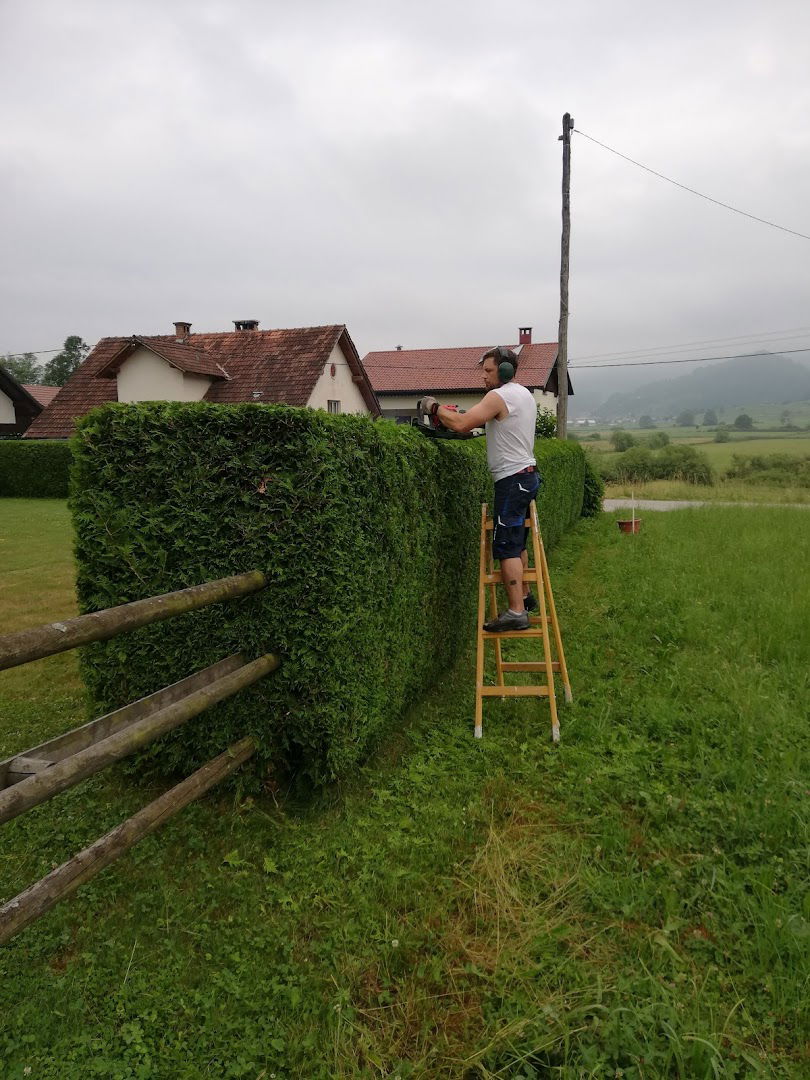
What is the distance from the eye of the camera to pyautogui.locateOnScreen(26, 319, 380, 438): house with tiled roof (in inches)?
917

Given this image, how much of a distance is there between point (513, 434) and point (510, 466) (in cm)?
21

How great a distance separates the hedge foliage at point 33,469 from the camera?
2172 centimetres

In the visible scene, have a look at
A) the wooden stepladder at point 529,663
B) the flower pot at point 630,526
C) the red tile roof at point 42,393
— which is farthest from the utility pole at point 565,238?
the red tile roof at point 42,393

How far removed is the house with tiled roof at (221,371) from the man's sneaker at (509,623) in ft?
61.6

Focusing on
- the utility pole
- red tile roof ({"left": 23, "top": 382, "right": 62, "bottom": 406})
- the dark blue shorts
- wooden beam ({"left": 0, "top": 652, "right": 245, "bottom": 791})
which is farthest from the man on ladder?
red tile roof ({"left": 23, "top": 382, "right": 62, "bottom": 406})

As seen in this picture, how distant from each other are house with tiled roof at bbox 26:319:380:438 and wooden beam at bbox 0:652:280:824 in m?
19.9

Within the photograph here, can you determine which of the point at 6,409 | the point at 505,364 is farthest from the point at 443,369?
the point at 505,364

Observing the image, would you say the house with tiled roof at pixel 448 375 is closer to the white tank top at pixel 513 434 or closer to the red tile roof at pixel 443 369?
the red tile roof at pixel 443 369

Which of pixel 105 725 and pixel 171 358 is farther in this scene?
pixel 171 358

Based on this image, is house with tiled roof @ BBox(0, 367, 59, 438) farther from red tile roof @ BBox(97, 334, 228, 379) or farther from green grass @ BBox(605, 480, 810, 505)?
green grass @ BBox(605, 480, 810, 505)

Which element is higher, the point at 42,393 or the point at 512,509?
the point at 42,393

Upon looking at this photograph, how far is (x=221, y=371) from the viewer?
81.6ft

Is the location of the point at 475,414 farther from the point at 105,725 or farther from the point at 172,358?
the point at 172,358

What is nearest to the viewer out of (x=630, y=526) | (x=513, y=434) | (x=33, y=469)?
(x=513, y=434)
